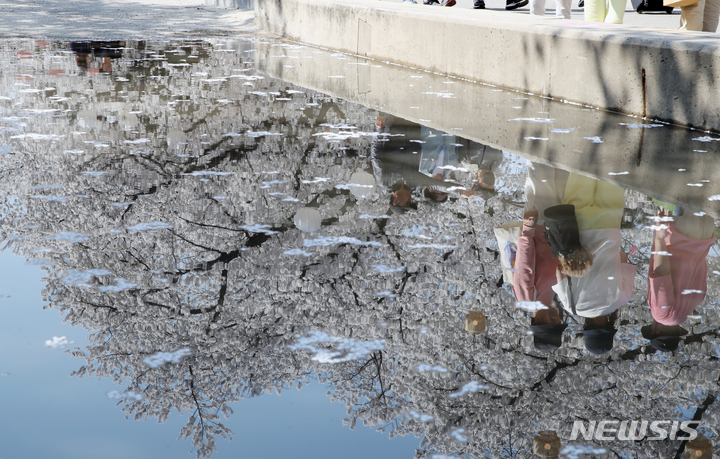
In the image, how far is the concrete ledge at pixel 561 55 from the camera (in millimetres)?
6566

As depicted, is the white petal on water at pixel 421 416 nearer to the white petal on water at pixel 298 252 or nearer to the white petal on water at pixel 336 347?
the white petal on water at pixel 336 347

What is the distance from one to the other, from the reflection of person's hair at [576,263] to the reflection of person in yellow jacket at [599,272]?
0.09ft

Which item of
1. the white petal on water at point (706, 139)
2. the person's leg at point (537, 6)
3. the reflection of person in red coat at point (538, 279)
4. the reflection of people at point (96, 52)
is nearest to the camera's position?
the reflection of person in red coat at point (538, 279)

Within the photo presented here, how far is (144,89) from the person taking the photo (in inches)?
348

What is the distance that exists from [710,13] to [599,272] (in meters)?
6.20

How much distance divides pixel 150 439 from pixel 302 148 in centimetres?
392

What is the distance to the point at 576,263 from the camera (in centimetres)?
379

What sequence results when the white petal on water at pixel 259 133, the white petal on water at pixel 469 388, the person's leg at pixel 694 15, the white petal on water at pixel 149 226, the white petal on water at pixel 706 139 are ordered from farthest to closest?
the person's leg at pixel 694 15 → the white petal on water at pixel 259 133 → the white petal on water at pixel 706 139 → the white petal on water at pixel 149 226 → the white petal on water at pixel 469 388

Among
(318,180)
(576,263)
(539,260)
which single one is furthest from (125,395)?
(318,180)

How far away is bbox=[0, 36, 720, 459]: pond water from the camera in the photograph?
2.59 metres

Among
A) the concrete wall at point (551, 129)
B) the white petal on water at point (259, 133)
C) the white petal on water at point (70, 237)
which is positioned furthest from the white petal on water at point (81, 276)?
the concrete wall at point (551, 129)

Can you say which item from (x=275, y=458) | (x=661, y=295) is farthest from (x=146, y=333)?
(x=661, y=295)

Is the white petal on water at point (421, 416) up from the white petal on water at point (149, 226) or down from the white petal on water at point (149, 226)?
down

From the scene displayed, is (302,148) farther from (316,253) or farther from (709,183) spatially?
(709,183)
